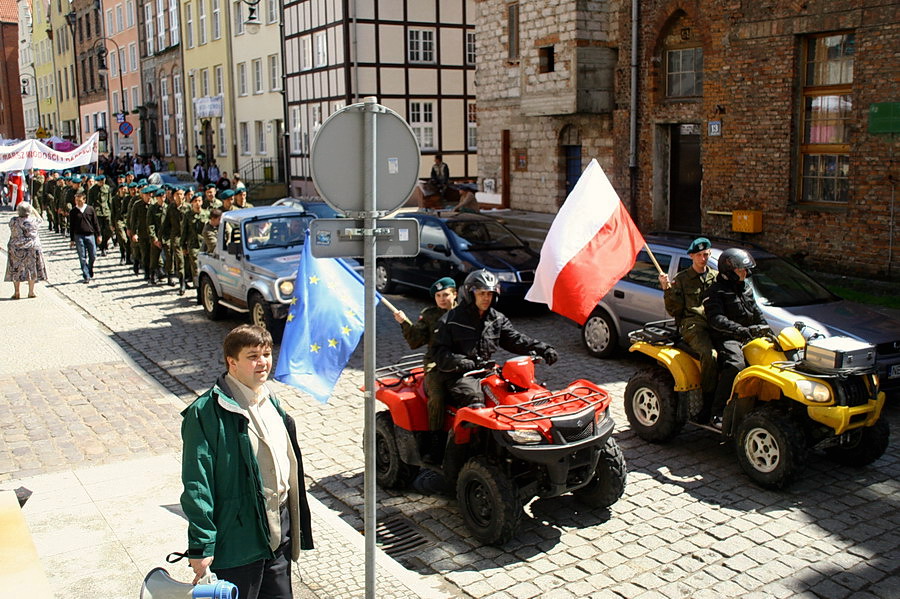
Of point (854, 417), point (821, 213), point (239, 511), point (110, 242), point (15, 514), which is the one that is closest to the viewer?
point (239, 511)

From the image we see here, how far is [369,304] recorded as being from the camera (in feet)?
15.8

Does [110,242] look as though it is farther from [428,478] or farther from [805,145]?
[428,478]

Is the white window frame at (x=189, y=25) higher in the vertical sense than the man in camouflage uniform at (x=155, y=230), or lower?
higher

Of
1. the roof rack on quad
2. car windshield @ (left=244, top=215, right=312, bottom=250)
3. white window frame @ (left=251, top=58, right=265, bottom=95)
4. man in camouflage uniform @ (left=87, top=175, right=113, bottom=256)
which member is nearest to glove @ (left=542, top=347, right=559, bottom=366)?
the roof rack on quad

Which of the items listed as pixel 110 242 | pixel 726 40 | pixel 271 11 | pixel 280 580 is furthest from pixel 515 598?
pixel 271 11

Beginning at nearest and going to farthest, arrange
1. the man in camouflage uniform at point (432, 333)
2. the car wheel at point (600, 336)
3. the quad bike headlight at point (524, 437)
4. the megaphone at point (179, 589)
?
the megaphone at point (179, 589), the quad bike headlight at point (524, 437), the man in camouflage uniform at point (432, 333), the car wheel at point (600, 336)

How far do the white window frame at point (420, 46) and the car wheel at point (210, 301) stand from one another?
69.5ft

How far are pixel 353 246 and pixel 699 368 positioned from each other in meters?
4.36

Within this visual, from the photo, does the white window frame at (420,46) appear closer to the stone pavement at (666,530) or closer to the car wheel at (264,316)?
the car wheel at (264,316)

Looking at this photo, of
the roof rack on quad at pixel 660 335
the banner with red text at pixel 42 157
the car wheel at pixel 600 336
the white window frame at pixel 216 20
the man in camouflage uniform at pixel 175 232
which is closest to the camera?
the roof rack on quad at pixel 660 335

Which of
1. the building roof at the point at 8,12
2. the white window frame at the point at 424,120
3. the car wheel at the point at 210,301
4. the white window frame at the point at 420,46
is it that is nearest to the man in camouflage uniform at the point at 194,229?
the car wheel at the point at 210,301

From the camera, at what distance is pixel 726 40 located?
17.7 m

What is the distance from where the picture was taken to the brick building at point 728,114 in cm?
1551

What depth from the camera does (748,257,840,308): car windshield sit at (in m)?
10.2
